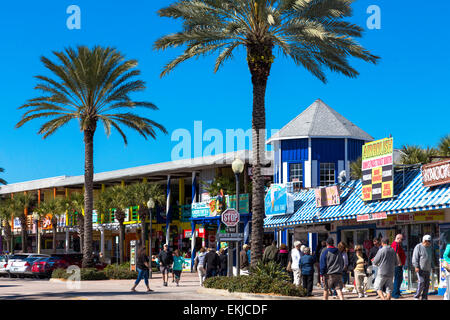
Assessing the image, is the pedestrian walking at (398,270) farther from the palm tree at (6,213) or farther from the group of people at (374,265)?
the palm tree at (6,213)

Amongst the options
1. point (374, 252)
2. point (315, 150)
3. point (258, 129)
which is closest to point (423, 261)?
point (374, 252)

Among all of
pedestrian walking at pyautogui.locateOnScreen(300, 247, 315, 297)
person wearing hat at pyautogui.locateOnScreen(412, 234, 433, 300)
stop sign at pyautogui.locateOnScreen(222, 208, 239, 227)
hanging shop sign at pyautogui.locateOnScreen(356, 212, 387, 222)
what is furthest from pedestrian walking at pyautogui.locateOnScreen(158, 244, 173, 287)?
person wearing hat at pyautogui.locateOnScreen(412, 234, 433, 300)

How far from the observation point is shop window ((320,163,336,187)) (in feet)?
122

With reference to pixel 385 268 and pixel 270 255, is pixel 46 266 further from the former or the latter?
pixel 385 268

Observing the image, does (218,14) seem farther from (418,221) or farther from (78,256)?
(78,256)

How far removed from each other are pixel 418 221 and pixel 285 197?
8.96 m

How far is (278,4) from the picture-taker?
23922 millimetres

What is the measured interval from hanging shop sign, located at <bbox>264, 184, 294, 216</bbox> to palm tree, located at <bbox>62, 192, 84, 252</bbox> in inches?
1040

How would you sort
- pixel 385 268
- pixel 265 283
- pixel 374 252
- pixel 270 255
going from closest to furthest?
pixel 385 268 → pixel 265 283 → pixel 374 252 → pixel 270 255

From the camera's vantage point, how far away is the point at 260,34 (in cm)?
2372

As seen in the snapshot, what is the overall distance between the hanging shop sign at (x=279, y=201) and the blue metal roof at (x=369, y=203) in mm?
310

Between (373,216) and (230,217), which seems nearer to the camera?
(373,216)

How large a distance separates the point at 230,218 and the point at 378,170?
17.6 ft

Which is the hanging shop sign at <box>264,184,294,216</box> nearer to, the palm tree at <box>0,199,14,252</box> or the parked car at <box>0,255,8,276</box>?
the parked car at <box>0,255,8,276</box>
